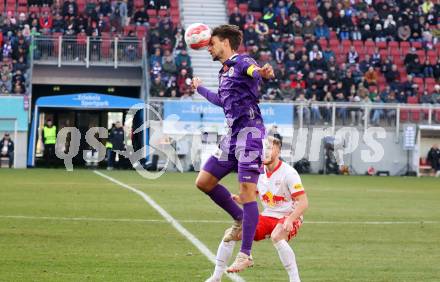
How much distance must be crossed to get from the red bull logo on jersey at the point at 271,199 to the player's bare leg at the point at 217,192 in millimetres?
268

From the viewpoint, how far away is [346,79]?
3859cm

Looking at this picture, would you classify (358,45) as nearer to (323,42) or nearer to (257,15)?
(323,42)

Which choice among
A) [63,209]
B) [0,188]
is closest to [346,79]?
[0,188]

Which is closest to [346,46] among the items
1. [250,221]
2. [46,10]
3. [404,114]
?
[404,114]

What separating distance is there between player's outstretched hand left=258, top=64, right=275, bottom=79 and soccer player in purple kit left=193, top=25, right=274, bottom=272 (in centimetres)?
38

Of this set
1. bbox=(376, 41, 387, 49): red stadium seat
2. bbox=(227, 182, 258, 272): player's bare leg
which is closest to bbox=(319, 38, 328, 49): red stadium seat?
bbox=(376, 41, 387, 49): red stadium seat

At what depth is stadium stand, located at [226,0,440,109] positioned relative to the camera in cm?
3841

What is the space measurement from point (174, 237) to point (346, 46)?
29453 millimetres

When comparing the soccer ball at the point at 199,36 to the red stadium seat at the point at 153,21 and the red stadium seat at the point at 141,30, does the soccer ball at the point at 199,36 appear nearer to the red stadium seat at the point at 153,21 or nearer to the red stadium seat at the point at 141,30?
the red stadium seat at the point at 141,30

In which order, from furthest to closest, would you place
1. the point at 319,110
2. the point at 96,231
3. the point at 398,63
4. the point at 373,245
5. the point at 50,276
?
1. the point at 398,63
2. the point at 319,110
3. the point at 96,231
4. the point at 373,245
5. the point at 50,276

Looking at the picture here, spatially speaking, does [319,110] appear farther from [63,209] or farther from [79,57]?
[63,209]

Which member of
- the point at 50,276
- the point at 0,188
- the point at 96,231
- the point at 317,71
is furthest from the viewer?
the point at 317,71

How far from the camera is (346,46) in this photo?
41.5 meters

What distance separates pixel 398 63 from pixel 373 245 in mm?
29769
